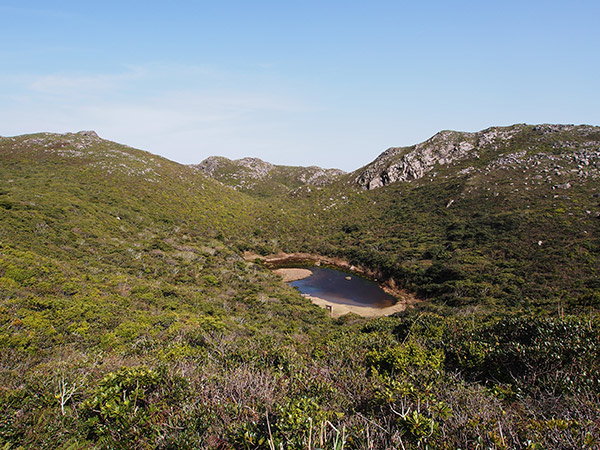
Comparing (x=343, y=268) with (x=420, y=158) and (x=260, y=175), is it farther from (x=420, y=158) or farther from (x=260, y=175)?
(x=260, y=175)

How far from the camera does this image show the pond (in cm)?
3553

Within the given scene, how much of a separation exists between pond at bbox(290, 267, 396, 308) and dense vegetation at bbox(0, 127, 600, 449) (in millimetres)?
3494

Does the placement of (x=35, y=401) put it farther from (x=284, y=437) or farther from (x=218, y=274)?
(x=218, y=274)

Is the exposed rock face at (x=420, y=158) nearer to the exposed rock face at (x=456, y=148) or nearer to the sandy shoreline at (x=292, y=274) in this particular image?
the exposed rock face at (x=456, y=148)

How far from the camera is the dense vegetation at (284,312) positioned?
6195mm

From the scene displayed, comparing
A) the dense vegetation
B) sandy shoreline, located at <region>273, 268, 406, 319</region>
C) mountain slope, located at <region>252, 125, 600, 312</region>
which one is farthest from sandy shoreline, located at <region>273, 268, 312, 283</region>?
mountain slope, located at <region>252, 125, 600, 312</region>

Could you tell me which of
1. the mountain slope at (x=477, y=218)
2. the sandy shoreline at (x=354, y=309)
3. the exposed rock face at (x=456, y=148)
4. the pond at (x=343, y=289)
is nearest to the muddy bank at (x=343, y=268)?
the sandy shoreline at (x=354, y=309)

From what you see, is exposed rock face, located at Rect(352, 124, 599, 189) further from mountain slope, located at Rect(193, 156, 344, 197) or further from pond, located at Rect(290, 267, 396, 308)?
pond, located at Rect(290, 267, 396, 308)

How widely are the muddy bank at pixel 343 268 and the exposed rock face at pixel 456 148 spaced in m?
25.6

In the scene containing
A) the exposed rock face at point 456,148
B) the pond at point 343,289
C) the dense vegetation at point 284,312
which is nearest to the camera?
the dense vegetation at point 284,312

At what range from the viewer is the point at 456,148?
62.8 metres

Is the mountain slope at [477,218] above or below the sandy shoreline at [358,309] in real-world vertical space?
above

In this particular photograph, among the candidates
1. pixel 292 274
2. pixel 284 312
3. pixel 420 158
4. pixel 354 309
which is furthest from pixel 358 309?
pixel 420 158

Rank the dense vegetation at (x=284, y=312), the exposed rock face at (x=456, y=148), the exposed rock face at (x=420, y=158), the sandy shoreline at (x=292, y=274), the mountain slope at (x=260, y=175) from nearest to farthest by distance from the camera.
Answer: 1. the dense vegetation at (x=284, y=312)
2. the sandy shoreline at (x=292, y=274)
3. the exposed rock face at (x=456, y=148)
4. the exposed rock face at (x=420, y=158)
5. the mountain slope at (x=260, y=175)
